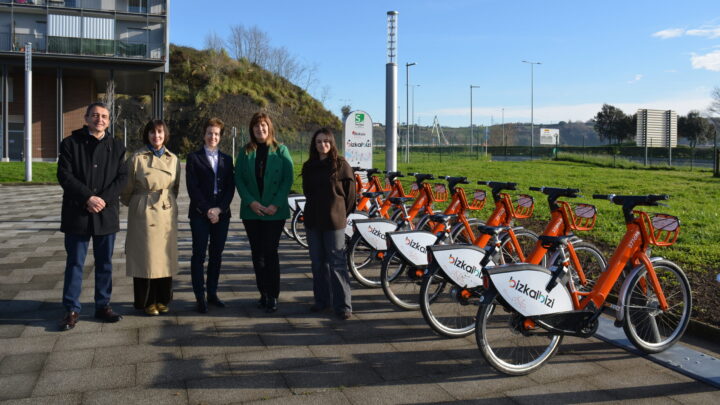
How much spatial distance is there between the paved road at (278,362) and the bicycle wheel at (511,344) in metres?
0.09

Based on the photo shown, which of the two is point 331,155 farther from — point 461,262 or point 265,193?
point 461,262

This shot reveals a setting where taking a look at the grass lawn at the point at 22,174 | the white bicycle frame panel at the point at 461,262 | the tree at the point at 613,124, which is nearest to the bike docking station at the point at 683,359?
the white bicycle frame panel at the point at 461,262

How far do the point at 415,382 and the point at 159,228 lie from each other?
8.56 feet

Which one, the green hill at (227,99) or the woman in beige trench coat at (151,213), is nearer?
the woman in beige trench coat at (151,213)

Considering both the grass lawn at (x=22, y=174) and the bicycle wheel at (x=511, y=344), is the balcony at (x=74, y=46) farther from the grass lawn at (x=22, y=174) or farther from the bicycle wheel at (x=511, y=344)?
the bicycle wheel at (x=511, y=344)

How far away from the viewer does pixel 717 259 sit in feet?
22.3

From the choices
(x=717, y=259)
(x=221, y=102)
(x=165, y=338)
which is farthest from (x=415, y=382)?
(x=221, y=102)

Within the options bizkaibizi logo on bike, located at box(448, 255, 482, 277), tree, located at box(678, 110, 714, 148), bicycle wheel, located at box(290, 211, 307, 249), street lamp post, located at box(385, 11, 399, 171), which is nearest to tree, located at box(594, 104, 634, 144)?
tree, located at box(678, 110, 714, 148)

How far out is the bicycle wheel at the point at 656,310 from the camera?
4.40m

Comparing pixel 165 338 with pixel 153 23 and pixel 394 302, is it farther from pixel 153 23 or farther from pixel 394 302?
pixel 153 23

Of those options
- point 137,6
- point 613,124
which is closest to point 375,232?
point 137,6

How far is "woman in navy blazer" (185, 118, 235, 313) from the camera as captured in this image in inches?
211

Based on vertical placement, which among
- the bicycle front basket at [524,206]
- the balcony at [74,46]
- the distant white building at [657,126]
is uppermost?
the balcony at [74,46]

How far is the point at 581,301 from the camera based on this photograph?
4.32m
